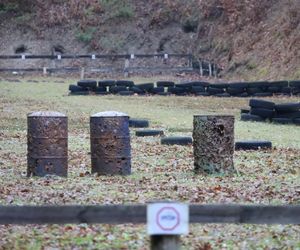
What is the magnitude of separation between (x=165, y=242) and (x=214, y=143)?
848 centimetres

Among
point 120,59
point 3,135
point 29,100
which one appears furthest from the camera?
point 120,59

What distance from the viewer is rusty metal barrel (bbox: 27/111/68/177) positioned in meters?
14.5

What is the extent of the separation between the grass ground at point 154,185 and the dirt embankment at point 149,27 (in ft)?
63.1

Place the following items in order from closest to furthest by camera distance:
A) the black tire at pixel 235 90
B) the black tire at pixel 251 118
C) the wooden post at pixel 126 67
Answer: the black tire at pixel 251 118, the black tire at pixel 235 90, the wooden post at pixel 126 67

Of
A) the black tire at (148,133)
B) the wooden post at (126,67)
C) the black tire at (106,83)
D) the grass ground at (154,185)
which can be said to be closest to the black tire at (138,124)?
the grass ground at (154,185)

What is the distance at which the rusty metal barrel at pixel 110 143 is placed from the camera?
1461cm

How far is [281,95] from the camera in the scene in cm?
3531

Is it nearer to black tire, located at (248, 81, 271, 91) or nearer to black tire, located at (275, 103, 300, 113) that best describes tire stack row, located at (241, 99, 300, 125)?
black tire, located at (275, 103, 300, 113)

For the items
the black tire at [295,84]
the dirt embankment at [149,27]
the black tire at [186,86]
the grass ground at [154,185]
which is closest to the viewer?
the grass ground at [154,185]

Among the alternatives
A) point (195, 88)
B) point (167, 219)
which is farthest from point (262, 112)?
point (167, 219)

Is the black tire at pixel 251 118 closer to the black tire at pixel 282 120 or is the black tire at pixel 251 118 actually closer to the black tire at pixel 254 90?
the black tire at pixel 282 120

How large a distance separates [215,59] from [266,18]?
11.5 feet

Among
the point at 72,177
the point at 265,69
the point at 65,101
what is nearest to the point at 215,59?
the point at 265,69

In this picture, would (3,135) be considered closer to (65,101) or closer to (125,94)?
(65,101)
